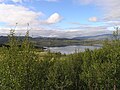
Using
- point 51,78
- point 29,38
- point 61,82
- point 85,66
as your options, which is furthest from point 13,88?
point 85,66

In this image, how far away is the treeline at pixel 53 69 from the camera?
1088 inches

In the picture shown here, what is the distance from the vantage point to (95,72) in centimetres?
4612

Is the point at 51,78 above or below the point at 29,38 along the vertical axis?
below

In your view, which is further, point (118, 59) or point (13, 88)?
point (118, 59)

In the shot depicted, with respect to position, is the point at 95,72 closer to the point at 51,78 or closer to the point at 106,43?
the point at 106,43

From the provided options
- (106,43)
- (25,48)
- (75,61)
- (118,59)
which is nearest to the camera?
(25,48)

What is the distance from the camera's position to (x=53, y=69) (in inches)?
1763

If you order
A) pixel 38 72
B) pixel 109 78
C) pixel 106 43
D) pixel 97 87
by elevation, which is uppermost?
pixel 106 43

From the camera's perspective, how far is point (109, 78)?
4191cm

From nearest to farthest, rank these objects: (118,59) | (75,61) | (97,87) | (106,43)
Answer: (118,59) < (106,43) < (97,87) < (75,61)

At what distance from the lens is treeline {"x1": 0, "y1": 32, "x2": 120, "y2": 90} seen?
27.6 m

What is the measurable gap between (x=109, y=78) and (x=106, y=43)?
6.27 meters

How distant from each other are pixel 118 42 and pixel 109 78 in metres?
6.36

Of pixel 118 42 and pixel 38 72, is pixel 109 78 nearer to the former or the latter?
pixel 118 42
